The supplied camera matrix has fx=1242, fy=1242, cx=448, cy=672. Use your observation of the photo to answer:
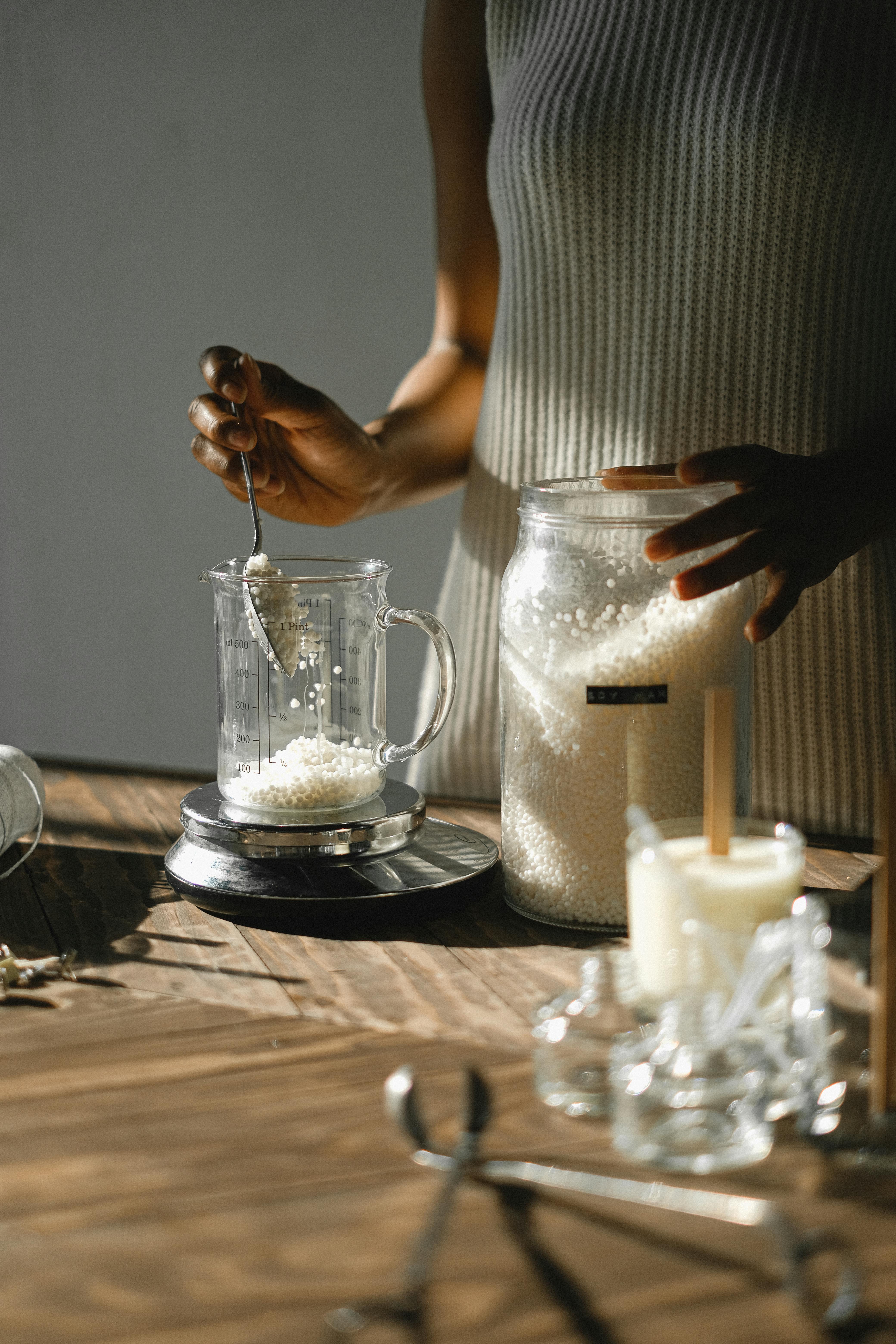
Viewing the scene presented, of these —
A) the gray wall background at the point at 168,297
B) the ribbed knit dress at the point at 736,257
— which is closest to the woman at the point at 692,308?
the ribbed knit dress at the point at 736,257

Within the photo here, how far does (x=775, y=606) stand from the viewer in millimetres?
664

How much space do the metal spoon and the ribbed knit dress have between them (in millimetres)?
411

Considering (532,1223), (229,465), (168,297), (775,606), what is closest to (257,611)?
(229,465)

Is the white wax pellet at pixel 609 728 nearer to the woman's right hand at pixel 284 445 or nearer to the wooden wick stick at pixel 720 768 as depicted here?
the wooden wick stick at pixel 720 768

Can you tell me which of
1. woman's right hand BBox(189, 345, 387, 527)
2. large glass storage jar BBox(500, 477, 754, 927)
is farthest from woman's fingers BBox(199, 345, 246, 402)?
large glass storage jar BBox(500, 477, 754, 927)

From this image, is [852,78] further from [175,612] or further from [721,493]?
[175,612]

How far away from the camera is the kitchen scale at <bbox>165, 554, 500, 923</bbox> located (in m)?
0.68

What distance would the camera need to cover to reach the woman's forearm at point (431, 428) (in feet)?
3.82

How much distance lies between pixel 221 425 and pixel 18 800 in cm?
27

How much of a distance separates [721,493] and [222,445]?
32cm

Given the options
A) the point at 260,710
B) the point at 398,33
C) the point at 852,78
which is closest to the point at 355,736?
the point at 260,710

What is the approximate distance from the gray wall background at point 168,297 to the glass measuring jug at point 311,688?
5.25 feet

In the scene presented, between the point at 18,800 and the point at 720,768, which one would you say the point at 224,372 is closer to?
the point at 18,800

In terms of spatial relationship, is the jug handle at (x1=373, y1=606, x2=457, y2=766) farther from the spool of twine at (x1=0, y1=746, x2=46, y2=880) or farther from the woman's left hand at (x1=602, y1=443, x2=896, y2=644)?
the spool of twine at (x1=0, y1=746, x2=46, y2=880)
